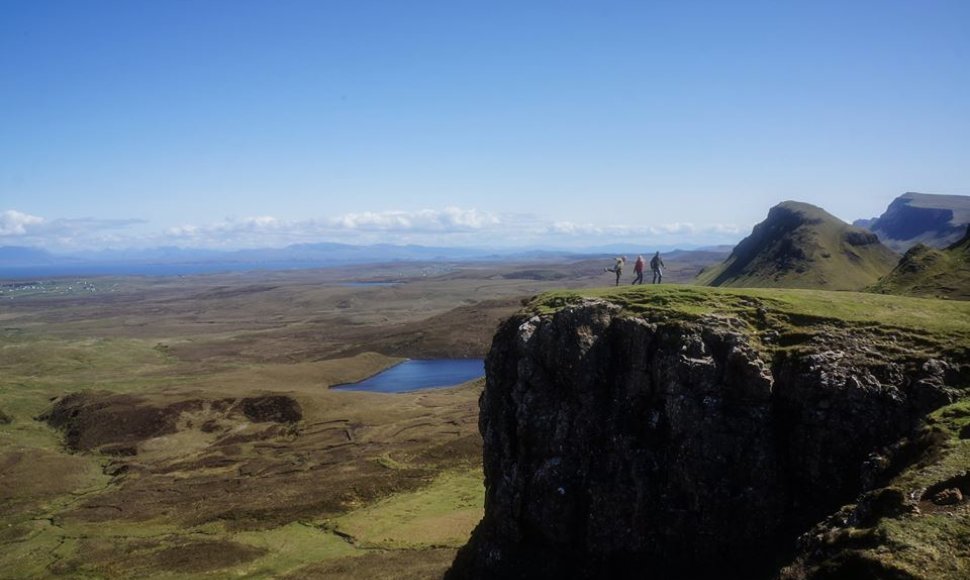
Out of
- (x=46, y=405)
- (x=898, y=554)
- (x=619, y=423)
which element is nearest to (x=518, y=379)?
(x=619, y=423)

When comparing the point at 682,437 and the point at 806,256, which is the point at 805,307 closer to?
the point at 682,437

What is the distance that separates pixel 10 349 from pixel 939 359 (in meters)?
194

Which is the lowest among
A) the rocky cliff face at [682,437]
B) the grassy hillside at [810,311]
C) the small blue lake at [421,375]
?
the small blue lake at [421,375]

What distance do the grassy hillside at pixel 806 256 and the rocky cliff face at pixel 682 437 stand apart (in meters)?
112

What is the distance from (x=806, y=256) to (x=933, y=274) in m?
75.0

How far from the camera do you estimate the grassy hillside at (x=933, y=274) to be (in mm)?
67750

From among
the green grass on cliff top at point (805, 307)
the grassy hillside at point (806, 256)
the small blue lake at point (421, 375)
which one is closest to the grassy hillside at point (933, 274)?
the green grass on cliff top at point (805, 307)

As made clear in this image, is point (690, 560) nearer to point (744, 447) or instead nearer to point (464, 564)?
point (744, 447)

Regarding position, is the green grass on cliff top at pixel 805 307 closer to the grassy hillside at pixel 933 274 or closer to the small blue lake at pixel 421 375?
the grassy hillside at pixel 933 274

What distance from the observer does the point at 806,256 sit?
14562cm

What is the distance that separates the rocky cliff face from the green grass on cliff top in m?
0.70

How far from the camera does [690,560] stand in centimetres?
2936

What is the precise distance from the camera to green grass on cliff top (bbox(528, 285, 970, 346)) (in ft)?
96.7

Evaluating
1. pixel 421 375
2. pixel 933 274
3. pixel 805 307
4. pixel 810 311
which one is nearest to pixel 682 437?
pixel 810 311
